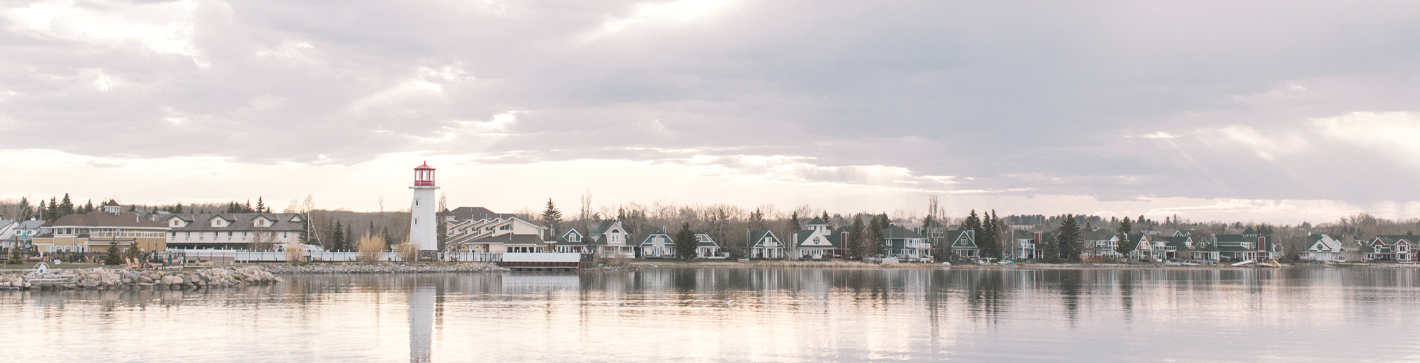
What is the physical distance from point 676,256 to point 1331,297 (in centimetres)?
6614

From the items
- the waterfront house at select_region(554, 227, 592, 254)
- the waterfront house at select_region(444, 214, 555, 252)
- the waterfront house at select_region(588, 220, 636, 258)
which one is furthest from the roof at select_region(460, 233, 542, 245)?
the waterfront house at select_region(588, 220, 636, 258)

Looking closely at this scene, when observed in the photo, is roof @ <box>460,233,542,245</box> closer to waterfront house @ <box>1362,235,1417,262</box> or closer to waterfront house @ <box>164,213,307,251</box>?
waterfront house @ <box>164,213,307,251</box>

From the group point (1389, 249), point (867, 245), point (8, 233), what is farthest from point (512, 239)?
point (1389, 249)

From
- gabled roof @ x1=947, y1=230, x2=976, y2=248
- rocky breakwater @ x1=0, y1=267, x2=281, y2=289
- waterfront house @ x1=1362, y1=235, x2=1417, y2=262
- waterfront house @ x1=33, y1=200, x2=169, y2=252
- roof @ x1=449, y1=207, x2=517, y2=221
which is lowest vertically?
waterfront house @ x1=1362, y1=235, x2=1417, y2=262

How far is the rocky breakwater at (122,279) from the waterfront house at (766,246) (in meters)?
61.6

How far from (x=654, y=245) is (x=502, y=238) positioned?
23546 millimetres

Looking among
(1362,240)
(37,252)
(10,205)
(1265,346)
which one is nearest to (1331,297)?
(1265,346)

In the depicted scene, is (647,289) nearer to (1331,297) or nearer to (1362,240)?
(1331,297)

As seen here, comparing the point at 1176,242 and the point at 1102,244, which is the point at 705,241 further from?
the point at 1176,242

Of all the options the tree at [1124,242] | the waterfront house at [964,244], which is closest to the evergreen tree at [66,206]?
the waterfront house at [964,244]

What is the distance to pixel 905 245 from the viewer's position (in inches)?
4277

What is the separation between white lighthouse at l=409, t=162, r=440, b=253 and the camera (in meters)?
74.1

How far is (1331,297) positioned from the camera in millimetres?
43000

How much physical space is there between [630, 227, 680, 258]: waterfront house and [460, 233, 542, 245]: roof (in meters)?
19.5
